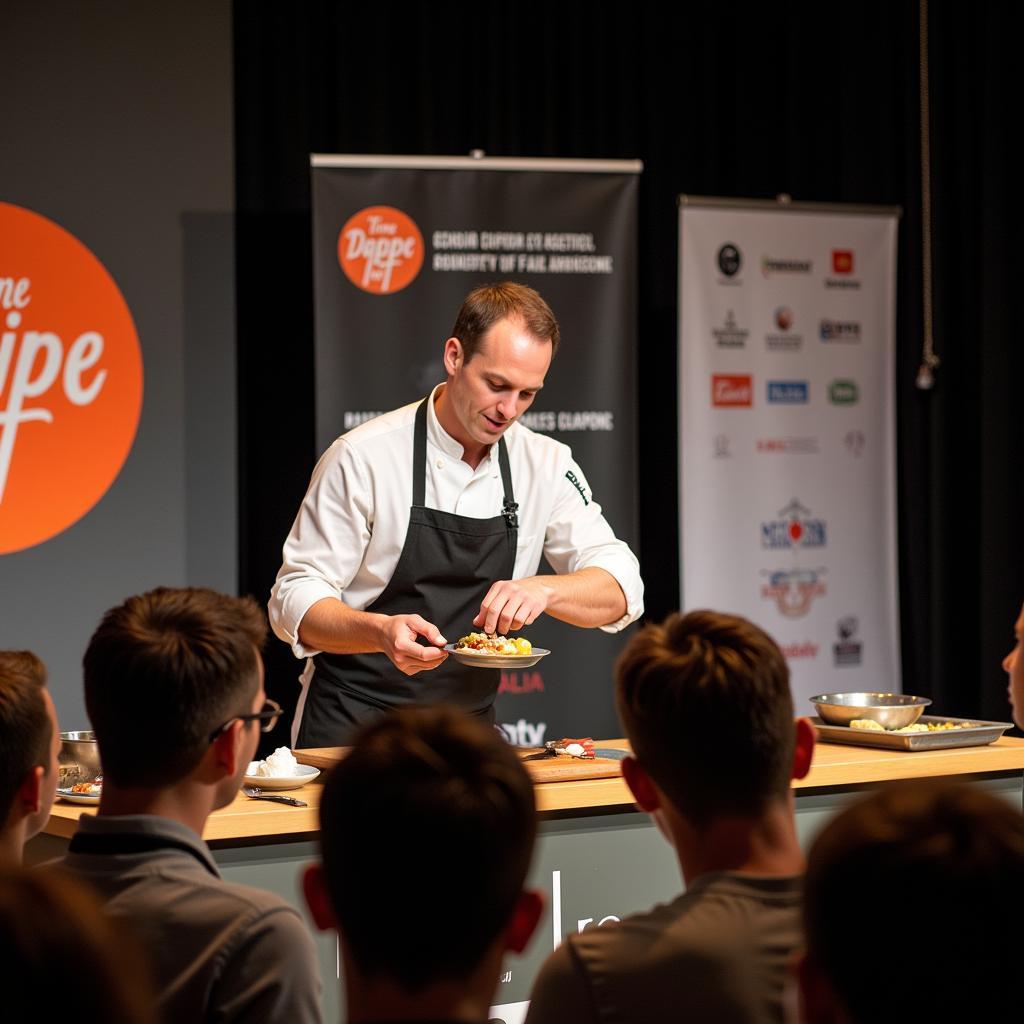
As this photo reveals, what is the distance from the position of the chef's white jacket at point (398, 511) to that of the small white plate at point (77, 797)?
76 cm

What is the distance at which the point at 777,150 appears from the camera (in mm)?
5398

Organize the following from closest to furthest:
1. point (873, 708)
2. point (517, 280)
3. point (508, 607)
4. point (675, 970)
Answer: point (675, 970)
point (508, 607)
point (873, 708)
point (517, 280)

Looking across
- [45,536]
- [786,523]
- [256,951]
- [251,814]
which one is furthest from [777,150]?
[256,951]

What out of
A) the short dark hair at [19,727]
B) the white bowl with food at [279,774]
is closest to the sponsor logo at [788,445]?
the white bowl with food at [279,774]

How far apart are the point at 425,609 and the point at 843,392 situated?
2349mm

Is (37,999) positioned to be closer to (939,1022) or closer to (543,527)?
(939,1022)

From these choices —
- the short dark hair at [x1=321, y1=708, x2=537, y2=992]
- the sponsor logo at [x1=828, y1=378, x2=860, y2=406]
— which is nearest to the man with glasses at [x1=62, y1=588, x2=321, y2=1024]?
the short dark hair at [x1=321, y1=708, x2=537, y2=992]

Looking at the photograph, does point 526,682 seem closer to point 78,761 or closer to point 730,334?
point 730,334

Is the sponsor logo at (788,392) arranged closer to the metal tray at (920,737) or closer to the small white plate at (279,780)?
the metal tray at (920,737)

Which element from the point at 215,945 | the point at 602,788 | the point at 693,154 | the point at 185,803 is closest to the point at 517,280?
the point at 693,154

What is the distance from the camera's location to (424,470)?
3.29 meters

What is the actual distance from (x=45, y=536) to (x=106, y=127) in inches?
51.4

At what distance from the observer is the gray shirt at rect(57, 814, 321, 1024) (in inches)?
52.0

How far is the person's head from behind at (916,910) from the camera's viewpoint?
0.79 m
